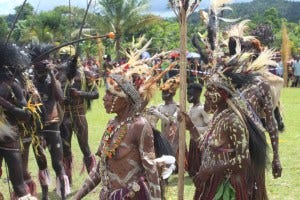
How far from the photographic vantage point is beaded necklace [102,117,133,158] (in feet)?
13.7

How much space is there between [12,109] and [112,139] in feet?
6.23

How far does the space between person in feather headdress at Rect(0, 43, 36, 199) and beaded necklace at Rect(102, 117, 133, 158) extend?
1656 millimetres

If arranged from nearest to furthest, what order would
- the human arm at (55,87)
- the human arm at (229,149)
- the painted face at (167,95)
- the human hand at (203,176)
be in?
the human arm at (229,149) < the human hand at (203,176) < the human arm at (55,87) < the painted face at (167,95)

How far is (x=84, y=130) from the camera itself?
27.6ft

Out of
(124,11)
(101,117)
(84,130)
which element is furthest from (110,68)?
(124,11)

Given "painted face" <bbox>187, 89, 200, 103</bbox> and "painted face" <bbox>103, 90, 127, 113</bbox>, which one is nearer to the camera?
"painted face" <bbox>103, 90, 127, 113</bbox>

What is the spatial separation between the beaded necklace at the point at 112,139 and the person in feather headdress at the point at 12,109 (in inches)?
65.2

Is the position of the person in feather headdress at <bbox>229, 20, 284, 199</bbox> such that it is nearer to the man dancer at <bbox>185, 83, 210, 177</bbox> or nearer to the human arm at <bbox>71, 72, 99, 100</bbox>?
the man dancer at <bbox>185, 83, 210, 177</bbox>

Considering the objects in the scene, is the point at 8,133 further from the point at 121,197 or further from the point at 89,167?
the point at 89,167

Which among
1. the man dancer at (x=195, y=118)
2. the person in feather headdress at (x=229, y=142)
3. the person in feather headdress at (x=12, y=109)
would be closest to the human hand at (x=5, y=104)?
the person in feather headdress at (x=12, y=109)

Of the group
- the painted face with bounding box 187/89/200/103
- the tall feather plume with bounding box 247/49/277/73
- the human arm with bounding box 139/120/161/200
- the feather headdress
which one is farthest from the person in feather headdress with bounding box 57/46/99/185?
the human arm with bounding box 139/120/161/200

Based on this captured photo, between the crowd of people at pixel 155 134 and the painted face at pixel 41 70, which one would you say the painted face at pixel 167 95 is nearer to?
the painted face at pixel 41 70

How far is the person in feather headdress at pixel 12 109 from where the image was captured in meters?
5.75

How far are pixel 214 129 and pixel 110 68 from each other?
89cm
